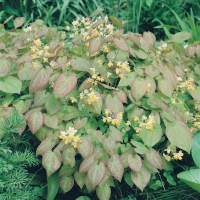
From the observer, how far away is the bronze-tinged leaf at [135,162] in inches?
74.0

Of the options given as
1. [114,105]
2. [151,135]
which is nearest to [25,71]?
[114,105]

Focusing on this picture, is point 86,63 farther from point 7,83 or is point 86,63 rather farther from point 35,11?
point 35,11

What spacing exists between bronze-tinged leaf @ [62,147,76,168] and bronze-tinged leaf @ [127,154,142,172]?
0.25 m

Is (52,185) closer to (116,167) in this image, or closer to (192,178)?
(116,167)

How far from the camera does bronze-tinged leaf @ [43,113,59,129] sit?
1.96 m

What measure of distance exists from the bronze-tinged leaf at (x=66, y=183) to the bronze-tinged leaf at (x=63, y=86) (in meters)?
0.39

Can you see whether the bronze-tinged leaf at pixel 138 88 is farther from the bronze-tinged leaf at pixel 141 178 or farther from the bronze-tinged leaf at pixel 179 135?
the bronze-tinged leaf at pixel 141 178

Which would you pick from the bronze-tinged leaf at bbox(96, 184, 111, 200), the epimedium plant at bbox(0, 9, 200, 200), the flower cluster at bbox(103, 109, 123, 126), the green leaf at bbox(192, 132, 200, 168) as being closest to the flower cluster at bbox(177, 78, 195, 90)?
the epimedium plant at bbox(0, 9, 200, 200)

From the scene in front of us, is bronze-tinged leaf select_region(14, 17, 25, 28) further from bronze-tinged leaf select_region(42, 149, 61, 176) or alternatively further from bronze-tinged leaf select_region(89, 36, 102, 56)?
bronze-tinged leaf select_region(42, 149, 61, 176)

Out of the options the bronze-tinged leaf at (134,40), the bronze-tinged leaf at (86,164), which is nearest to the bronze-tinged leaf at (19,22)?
the bronze-tinged leaf at (134,40)

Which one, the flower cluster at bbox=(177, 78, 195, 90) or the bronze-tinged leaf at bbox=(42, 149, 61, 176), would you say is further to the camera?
the flower cluster at bbox=(177, 78, 195, 90)

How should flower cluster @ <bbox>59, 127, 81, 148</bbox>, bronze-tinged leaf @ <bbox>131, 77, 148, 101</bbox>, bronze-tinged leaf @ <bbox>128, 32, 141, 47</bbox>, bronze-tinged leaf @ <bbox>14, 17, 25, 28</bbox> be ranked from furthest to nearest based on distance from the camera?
1. bronze-tinged leaf @ <bbox>14, 17, 25, 28</bbox>
2. bronze-tinged leaf @ <bbox>128, 32, 141, 47</bbox>
3. bronze-tinged leaf @ <bbox>131, 77, 148, 101</bbox>
4. flower cluster @ <bbox>59, 127, 81, 148</bbox>

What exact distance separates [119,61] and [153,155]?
1.68 feet

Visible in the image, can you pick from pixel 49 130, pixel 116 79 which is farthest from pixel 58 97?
pixel 116 79
